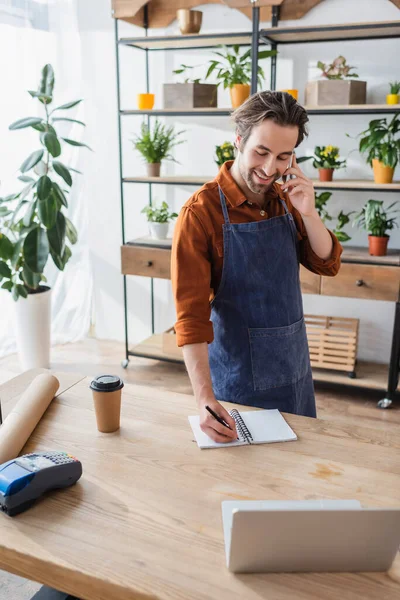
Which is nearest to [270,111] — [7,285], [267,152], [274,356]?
[267,152]

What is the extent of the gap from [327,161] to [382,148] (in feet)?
1.03

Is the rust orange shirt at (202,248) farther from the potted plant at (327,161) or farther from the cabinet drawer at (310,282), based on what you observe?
the potted plant at (327,161)

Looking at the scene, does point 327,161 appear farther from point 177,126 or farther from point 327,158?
point 177,126

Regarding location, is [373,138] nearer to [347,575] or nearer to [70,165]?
[70,165]

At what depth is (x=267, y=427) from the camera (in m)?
1.35

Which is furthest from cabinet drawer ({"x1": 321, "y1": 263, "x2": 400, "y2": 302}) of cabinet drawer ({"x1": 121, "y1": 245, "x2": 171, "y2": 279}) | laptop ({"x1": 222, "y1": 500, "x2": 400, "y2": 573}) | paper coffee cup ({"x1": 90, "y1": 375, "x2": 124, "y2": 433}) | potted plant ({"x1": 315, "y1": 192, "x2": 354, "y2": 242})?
laptop ({"x1": 222, "y1": 500, "x2": 400, "y2": 573})

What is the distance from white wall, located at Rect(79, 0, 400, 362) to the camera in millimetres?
3312

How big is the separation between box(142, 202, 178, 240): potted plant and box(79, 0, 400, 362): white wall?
11.8 inches

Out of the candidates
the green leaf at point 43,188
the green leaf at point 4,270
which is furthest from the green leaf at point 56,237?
the green leaf at point 4,270

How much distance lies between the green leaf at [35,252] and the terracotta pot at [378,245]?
1.80 m

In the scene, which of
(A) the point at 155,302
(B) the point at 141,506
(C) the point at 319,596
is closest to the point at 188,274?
(B) the point at 141,506

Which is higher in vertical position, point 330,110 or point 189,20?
point 189,20

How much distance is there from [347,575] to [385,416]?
2363 mm

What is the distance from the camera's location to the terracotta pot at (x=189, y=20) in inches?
128
